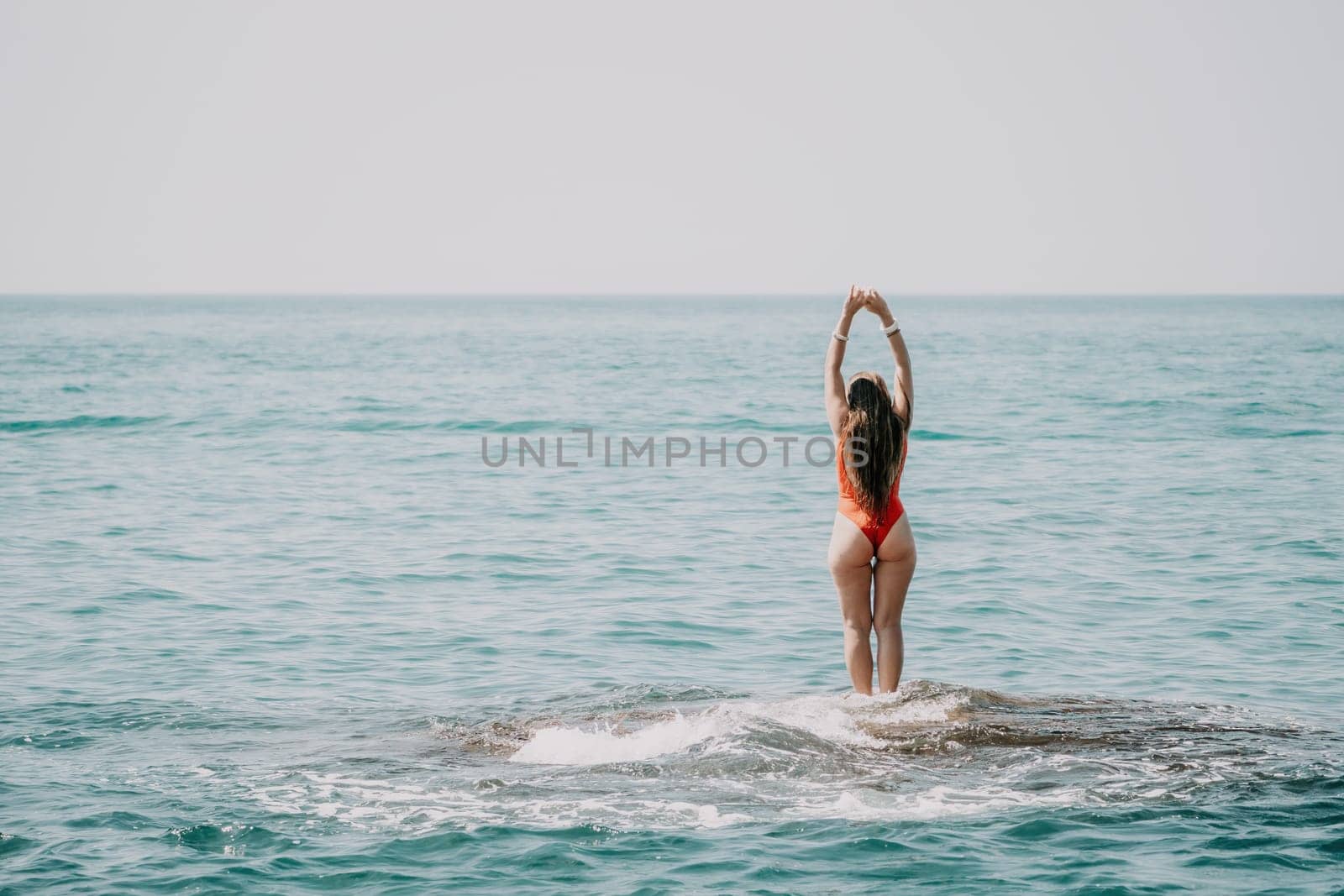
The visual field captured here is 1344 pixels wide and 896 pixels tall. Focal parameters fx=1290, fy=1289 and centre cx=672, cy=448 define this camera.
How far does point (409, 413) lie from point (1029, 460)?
60.2 ft

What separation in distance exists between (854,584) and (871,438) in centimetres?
110

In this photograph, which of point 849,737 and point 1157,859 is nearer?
point 1157,859

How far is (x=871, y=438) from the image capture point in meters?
8.66

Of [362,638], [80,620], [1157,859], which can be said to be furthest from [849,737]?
[80,620]

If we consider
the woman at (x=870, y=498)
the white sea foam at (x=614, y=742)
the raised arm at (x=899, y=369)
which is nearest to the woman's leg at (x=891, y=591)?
the woman at (x=870, y=498)

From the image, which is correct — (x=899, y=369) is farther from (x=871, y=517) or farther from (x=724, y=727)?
(x=724, y=727)

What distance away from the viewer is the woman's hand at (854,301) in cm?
834

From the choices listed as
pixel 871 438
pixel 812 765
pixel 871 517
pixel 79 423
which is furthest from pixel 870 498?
pixel 79 423

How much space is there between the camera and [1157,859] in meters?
6.87

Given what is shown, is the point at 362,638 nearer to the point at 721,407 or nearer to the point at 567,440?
the point at 567,440

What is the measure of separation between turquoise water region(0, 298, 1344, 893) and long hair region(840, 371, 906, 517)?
5.62ft

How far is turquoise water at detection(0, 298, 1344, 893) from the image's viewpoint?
23.3 ft

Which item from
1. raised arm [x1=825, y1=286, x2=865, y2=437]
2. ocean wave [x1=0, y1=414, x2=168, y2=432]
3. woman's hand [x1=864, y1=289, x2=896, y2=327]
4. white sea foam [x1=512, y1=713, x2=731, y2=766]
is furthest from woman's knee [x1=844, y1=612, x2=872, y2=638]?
ocean wave [x1=0, y1=414, x2=168, y2=432]

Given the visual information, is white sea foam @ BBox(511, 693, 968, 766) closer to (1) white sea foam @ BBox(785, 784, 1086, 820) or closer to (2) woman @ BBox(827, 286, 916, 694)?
(2) woman @ BBox(827, 286, 916, 694)
